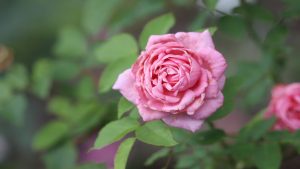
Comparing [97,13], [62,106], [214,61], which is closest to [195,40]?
[214,61]

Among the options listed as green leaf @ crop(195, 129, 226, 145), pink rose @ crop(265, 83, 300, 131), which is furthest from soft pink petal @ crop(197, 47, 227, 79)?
pink rose @ crop(265, 83, 300, 131)

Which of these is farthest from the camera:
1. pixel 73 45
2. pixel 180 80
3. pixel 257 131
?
pixel 73 45

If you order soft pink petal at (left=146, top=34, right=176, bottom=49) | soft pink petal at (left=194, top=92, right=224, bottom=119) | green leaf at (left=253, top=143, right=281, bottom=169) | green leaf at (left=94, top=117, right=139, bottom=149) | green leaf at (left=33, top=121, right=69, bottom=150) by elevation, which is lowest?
green leaf at (left=33, top=121, right=69, bottom=150)

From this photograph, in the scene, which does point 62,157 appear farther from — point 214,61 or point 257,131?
point 214,61

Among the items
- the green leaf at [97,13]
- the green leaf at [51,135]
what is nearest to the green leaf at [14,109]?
the green leaf at [51,135]

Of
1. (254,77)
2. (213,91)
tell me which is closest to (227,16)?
(254,77)

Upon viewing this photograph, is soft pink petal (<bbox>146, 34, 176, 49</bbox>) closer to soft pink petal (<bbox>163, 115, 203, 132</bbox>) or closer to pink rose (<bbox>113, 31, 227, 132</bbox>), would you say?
pink rose (<bbox>113, 31, 227, 132</bbox>)
